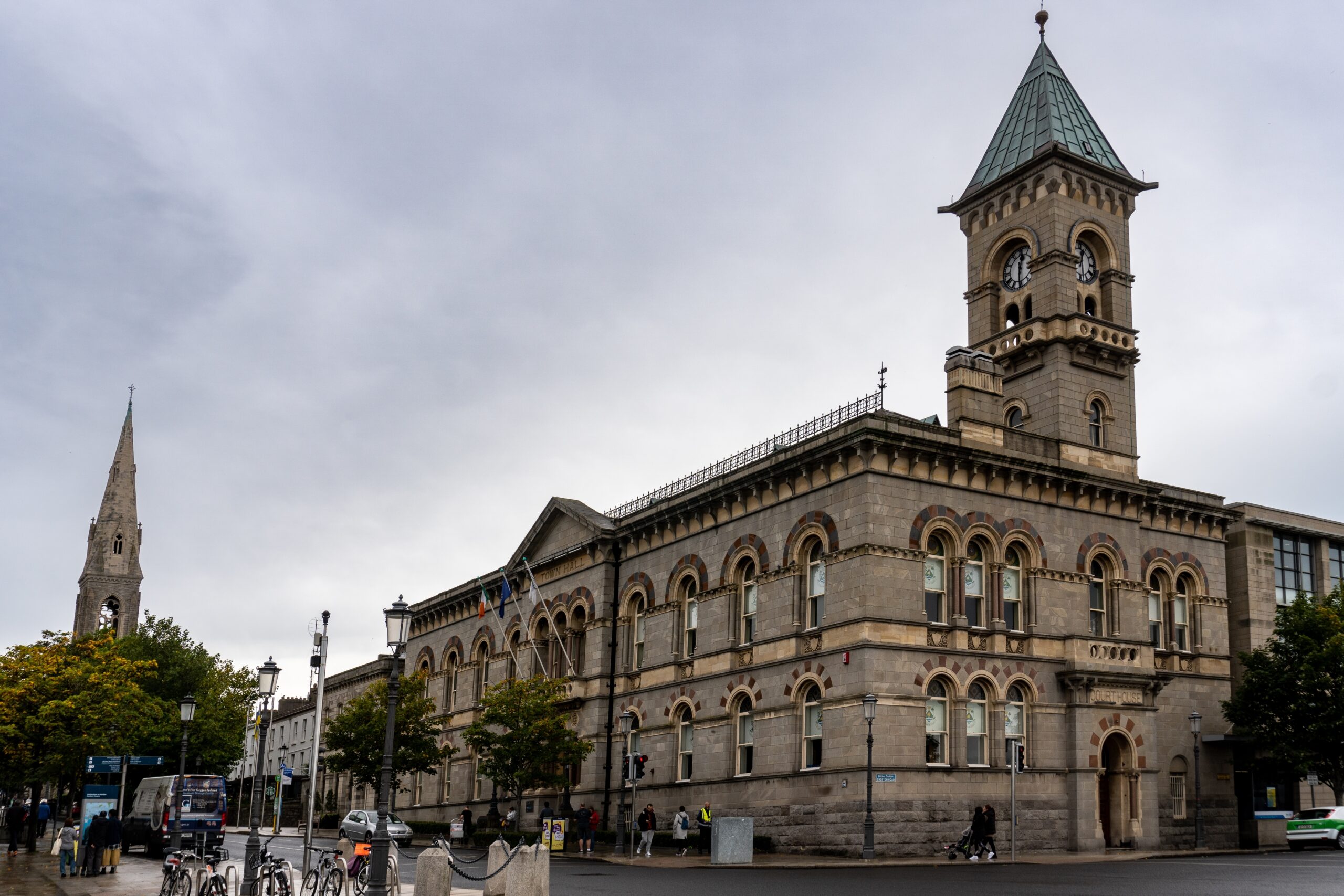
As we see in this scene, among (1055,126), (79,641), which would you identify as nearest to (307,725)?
(79,641)

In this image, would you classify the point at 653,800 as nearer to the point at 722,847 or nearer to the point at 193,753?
the point at 722,847

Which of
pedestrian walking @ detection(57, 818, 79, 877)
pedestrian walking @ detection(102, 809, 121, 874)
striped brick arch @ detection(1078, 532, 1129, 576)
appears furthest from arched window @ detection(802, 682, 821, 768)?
pedestrian walking @ detection(57, 818, 79, 877)

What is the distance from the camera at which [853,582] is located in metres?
37.4

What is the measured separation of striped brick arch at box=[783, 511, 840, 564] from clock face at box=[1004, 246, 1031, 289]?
1368 cm

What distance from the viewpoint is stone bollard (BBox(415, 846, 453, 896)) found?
20.8 metres

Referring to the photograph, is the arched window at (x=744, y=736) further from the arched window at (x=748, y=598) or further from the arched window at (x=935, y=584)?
the arched window at (x=935, y=584)

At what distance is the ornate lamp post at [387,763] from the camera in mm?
19406

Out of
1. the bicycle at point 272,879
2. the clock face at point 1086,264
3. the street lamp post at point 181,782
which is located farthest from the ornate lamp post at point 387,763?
the clock face at point 1086,264

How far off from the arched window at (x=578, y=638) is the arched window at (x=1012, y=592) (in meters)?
17.9

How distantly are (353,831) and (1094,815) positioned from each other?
26.0 meters

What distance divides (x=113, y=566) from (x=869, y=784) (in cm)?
10700

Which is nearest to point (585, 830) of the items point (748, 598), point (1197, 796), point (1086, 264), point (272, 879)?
point (748, 598)

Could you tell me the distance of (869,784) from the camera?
34.6m

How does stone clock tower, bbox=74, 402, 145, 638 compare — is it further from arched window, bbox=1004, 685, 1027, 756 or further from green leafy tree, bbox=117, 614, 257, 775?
arched window, bbox=1004, 685, 1027, 756
